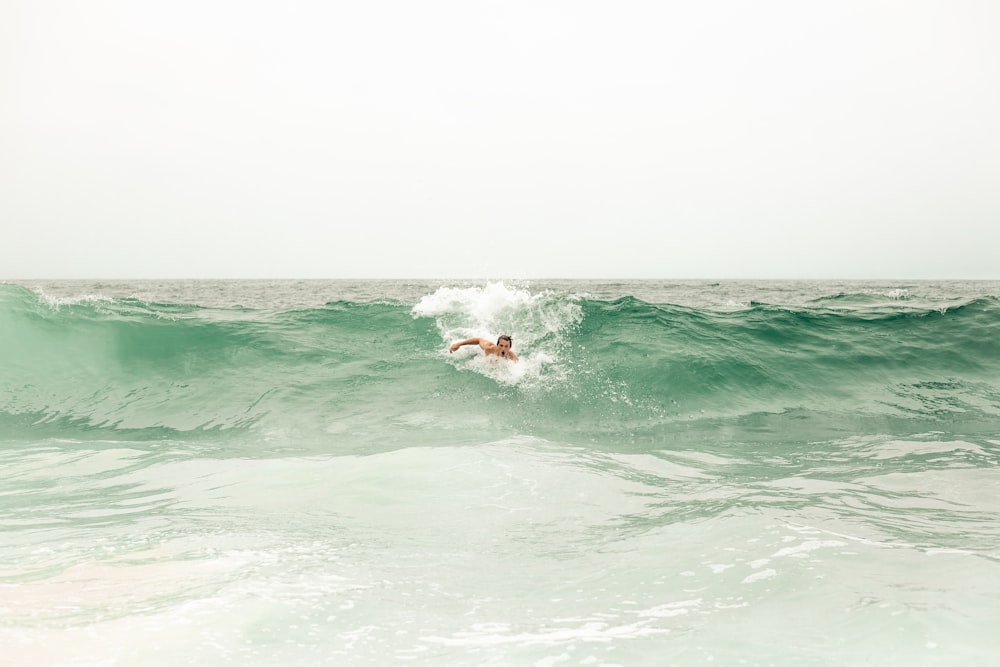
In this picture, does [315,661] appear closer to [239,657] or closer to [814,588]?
[239,657]

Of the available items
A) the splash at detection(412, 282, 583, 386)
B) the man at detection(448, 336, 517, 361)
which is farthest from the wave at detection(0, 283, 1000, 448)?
the man at detection(448, 336, 517, 361)

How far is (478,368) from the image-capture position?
12117 mm

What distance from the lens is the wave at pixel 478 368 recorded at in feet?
32.9

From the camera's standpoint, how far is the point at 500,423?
930cm

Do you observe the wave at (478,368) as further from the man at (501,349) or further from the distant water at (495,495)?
the man at (501,349)

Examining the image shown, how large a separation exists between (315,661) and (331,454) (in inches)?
203

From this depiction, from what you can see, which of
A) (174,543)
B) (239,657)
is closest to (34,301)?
(174,543)

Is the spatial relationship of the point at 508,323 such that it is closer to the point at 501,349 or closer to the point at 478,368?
the point at 478,368

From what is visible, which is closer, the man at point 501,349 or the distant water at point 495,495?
the distant water at point 495,495

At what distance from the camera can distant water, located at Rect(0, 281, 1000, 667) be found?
10.3 feet

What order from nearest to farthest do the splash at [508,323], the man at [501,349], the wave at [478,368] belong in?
the wave at [478,368] < the man at [501,349] < the splash at [508,323]

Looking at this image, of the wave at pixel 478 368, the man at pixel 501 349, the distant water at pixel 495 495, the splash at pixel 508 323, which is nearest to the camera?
the distant water at pixel 495 495

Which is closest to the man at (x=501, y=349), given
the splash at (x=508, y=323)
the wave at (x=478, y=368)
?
the splash at (x=508, y=323)

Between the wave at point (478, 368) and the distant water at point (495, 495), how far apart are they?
8 cm
